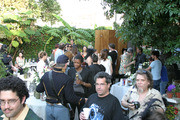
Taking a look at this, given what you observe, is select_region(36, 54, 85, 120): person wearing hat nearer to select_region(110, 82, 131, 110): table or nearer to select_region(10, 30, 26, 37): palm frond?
select_region(110, 82, 131, 110): table

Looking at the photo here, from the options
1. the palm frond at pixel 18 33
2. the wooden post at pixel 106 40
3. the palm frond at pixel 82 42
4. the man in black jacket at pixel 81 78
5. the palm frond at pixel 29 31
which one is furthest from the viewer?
the palm frond at pixel 82 42

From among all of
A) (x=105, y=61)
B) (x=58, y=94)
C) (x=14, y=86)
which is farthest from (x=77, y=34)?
(x=14, y=86)

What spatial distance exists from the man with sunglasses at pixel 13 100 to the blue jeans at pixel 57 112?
159cm

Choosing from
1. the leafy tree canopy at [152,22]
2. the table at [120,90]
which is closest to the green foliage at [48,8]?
the table at [120,90]

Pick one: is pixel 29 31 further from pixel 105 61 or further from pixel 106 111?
pixel 106 111

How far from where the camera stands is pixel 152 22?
5465 millimetres

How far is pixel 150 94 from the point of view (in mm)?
3156

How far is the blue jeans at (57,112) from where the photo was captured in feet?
11.2

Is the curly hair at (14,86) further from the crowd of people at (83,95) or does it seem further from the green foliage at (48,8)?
the green foliage at (48,8)

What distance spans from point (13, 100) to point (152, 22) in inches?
179

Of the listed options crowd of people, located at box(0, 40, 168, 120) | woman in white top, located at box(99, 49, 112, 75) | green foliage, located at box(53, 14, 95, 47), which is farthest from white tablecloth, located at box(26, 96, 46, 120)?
green foliage, located at box(53, 14, 95, 47)

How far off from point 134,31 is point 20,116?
428 cm

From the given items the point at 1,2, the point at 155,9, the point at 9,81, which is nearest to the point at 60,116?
the point at 9,81

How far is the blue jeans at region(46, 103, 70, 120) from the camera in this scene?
3.42 metres
